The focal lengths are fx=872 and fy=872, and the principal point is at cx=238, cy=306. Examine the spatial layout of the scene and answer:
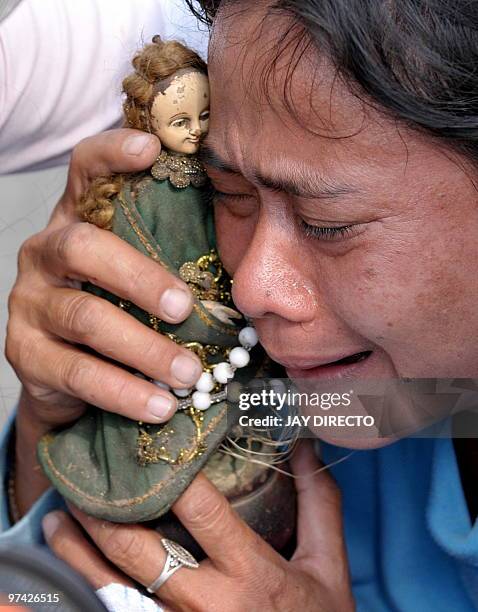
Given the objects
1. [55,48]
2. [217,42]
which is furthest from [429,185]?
[55,48]

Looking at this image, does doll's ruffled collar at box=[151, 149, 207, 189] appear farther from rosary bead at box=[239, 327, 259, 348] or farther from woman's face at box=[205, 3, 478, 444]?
rosary bead at box=[239, 327, 259, 348]

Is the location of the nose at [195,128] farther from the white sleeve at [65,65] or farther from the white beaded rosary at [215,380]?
the white sleeve at [65,65]

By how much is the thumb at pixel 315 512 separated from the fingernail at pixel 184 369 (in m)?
0.27

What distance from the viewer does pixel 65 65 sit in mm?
1543

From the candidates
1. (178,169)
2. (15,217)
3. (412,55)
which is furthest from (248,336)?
(15,217)

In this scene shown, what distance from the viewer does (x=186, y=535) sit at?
1205 mm

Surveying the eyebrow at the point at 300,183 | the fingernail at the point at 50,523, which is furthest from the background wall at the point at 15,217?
the eyebrow at the point at 300,183

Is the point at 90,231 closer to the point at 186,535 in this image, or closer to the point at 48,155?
the point at 186,535

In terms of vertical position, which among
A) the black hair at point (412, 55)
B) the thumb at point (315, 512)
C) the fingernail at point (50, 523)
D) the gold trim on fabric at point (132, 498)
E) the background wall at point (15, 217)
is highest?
the black hair at point (412, 55)

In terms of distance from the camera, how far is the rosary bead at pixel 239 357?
1162 millimetres

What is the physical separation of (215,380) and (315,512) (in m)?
0.29

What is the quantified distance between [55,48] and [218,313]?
2.16 feet

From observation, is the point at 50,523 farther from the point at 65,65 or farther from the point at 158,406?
the point at 65,65

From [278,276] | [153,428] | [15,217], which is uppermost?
[278,276]
